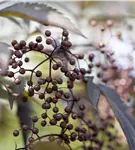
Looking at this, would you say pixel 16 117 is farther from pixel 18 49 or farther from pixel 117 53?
pixel 117 53

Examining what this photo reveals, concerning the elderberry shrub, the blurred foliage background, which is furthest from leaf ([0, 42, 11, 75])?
the blurred foliage background

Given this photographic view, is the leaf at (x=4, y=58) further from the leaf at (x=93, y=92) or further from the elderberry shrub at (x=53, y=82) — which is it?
the leaf at (x=93, y=92)

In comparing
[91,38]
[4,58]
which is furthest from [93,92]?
[91,38]

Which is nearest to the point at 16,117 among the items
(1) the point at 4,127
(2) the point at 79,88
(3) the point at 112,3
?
(1) the point at 4,127

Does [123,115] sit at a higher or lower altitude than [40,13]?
lower

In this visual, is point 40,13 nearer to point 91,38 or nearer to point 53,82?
point 53,82

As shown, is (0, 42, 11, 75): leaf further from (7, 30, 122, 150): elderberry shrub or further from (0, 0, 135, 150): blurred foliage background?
(0, 0, 135, 150): blurred foliage background

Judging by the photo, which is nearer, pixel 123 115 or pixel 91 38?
pixel 123 115
